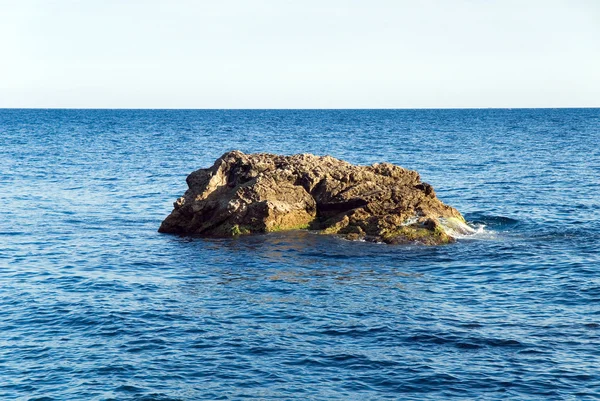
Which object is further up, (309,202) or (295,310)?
(309,202)

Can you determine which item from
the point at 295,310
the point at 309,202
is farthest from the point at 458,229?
the point at 295,310

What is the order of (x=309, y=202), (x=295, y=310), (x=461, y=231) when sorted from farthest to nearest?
(x=309, y=202) → (x=461, y=231) → (x=295, y=310)

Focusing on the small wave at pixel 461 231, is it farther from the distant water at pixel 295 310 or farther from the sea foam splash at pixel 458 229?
the distant water at pixel 295 310

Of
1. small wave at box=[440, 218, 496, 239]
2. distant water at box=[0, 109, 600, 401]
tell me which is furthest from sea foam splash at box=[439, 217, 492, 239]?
distant water at box=[0, 109, 600, 401]

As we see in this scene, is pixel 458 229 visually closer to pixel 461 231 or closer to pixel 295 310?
pixel 461 231

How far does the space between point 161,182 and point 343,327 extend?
33443mm

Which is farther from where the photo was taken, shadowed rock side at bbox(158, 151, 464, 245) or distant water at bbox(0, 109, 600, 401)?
shadowed rock side at bbox(158, 151, 464, 245)

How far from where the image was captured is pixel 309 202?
102ft

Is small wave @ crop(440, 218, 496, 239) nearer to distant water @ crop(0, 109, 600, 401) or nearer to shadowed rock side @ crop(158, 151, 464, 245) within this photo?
shadowed rock side @ crop(158, 151, 464, 245)

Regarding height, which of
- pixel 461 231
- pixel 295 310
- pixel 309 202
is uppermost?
pixel 309 202

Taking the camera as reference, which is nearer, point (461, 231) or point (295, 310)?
point (295, 310)

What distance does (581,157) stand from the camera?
65875 millimetres

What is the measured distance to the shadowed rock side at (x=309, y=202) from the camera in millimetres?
29578

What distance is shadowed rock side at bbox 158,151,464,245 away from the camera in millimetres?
29578
